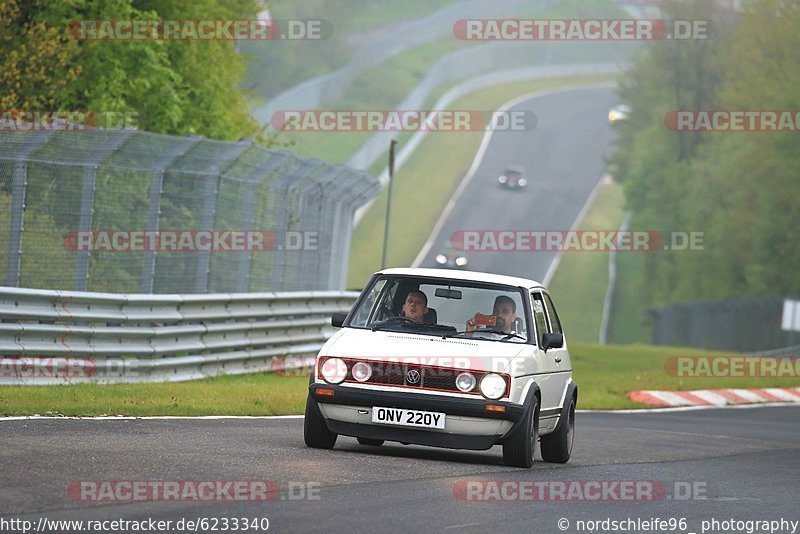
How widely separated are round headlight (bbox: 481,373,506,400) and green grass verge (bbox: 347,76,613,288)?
154 ft

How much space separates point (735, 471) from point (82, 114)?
1683 centimetres

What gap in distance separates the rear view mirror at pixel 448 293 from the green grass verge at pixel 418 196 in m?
45.9

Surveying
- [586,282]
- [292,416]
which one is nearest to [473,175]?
[586,282]

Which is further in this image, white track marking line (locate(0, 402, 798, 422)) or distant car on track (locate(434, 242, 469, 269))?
distant car on track (locate(434, 242, 469, 269))

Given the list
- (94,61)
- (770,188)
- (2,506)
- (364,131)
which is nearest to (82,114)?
(94,61)

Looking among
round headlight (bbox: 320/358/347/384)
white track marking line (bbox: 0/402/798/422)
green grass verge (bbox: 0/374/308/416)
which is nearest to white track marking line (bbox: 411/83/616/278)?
white track marking line (bbox: 0/402/798/422)

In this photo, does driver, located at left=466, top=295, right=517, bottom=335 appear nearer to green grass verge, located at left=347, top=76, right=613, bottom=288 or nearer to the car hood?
the car hood

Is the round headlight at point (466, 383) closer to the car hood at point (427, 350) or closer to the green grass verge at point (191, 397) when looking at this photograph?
the car hood at point (427, 350)

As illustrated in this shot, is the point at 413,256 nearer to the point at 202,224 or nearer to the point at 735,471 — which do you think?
the point at 202,224

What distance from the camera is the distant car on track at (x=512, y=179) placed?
240 feet

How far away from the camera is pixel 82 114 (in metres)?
27.6

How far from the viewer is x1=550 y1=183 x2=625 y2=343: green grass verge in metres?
59.6

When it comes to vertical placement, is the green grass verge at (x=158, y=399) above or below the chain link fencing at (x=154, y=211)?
below

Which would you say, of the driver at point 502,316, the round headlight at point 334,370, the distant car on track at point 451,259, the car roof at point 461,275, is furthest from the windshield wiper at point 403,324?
the distant car on track at point 451,259
